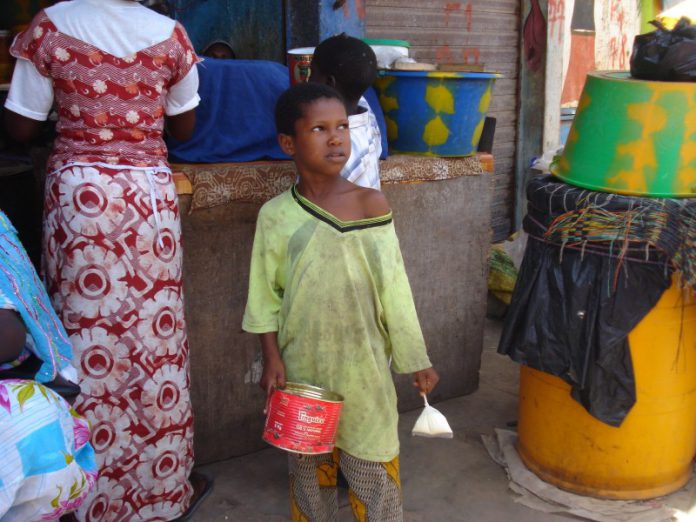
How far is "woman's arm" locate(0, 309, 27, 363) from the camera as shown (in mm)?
1778

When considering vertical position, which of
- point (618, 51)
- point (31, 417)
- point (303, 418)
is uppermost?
point (618, 51)

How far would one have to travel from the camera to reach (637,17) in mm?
7297

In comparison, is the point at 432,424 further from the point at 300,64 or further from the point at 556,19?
the point at 556,19

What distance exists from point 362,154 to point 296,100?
51 centimetres

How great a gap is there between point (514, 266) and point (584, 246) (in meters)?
2.57

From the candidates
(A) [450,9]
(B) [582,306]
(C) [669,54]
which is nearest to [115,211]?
(B) [582,306]

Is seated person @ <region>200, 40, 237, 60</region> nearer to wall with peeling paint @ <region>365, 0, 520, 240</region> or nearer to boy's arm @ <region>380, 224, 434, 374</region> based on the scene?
wall with peeling paint @ <region>365, 0, 520, 240</region>

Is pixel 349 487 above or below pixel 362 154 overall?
below

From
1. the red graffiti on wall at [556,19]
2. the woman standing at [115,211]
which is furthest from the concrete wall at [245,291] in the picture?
the red graffiti on wall at [556,19]

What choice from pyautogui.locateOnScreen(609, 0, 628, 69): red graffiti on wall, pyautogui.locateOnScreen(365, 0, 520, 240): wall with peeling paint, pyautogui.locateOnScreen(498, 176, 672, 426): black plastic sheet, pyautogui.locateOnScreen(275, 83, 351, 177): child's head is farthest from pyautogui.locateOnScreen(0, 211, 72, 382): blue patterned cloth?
pyautogui.locateOnScreen(609, 0, 628, 69): red graffiti on wall

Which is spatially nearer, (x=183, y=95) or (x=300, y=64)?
(x=183, y=95)

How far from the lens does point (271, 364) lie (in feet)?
7.80

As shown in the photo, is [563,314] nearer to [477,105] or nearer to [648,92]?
[648,92]

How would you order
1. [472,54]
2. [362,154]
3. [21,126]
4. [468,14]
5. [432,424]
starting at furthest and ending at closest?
1. [472,54]
2. [468,14]
3. [362,154]
4. [21,126]
5. [432,424]
